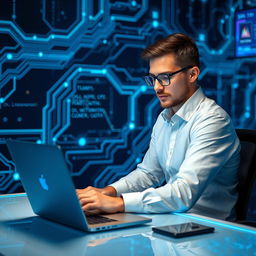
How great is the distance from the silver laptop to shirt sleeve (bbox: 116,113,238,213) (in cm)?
11

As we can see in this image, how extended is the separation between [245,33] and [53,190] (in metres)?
3.01

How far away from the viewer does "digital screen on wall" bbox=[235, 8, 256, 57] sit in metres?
3.87

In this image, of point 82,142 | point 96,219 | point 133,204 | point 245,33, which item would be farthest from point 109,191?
point 245,33

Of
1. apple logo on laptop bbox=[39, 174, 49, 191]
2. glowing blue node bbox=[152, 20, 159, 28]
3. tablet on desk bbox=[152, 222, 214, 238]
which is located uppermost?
glowing blue node bbox=[152, 20, 159, 28]

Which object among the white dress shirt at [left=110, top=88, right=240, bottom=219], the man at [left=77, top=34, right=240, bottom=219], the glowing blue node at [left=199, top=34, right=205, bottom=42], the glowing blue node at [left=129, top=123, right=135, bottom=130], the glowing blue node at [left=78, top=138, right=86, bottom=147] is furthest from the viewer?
the glowing blue node at [left=199, top=34, right=205, bottom=42]

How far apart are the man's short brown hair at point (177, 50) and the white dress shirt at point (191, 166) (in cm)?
16

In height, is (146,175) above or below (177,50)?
below

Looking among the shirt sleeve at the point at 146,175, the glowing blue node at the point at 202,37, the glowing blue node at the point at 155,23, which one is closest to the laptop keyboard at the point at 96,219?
the shirt sleeve at the point at 146,175

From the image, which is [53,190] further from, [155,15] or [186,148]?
[155,15]

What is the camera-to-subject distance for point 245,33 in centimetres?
397

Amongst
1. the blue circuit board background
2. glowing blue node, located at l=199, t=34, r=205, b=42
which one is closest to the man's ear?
the blue circuit board background

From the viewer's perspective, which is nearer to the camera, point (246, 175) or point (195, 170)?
point (195, 170)

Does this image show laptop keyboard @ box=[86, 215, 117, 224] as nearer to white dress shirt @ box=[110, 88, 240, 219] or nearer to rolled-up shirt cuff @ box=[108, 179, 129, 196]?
white dress shirt @ box=[110, 88, 240, 219]

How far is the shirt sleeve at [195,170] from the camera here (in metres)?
1.63
